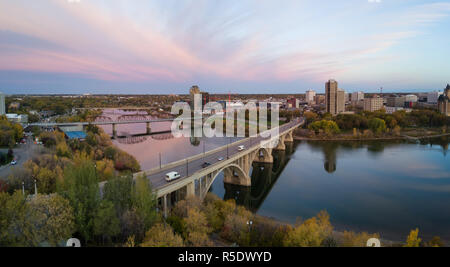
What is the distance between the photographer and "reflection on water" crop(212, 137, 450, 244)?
15117mm

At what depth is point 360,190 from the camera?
1983 cm

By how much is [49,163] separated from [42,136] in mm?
12034

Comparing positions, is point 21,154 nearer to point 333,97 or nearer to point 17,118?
point 17,118

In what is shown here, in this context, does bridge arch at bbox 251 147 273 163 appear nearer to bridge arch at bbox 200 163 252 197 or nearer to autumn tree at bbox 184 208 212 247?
bridge arch at bbox 200 163 252 197

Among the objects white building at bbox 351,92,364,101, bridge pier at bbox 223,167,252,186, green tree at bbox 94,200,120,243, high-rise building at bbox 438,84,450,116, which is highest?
white building at bbox 351,92,364,101

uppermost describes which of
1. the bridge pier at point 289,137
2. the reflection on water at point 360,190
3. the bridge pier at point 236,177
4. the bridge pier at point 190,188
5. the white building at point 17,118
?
the white building at point 17,118

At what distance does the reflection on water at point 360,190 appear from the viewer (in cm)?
1512

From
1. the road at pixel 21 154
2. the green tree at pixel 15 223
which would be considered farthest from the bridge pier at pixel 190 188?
the road at pixel 21 154

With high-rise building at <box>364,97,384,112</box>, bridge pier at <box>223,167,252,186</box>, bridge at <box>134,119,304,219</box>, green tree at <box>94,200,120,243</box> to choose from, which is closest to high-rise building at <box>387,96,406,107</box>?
high-rise building at <box>364,97,384,112</box>

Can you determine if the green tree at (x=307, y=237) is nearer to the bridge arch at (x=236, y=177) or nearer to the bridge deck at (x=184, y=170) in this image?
the bridge deck at (x=184, y=170)

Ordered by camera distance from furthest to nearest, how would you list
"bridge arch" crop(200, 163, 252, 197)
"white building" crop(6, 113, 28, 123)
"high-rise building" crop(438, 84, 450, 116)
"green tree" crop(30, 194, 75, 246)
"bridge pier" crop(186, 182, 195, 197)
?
1. "high-rise building" crop(438, 84, 450, 116)
2. "white building" crop(6, 113, 28, 123)
3. "bridge arch" crop(200, 163, 252, 197)
4. "bridge pier" crop(186, 182, 195, 197)
5. "green tree" crop(30, 194, 75, 246)

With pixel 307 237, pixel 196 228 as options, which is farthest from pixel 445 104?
pixel 196 228
